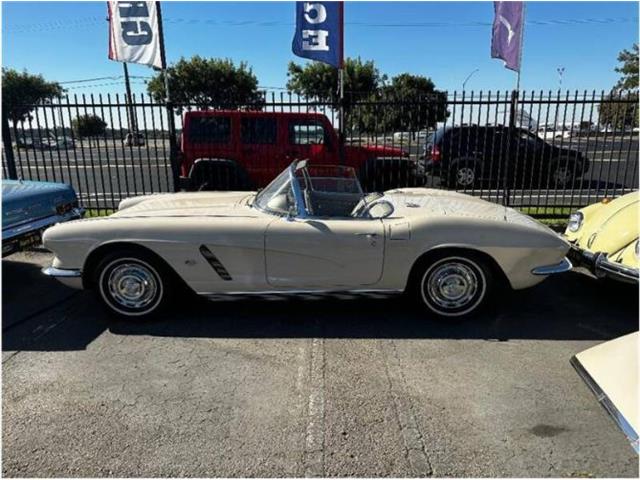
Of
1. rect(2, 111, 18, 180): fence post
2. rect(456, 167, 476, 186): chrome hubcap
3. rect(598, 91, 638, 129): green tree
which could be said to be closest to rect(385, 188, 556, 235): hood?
rect(598, 91, 638, 129): green tree

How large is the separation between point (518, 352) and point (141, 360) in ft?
8.75

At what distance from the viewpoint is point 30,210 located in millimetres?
4617

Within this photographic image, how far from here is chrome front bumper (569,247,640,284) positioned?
352cm

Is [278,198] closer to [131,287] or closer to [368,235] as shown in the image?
[368,235]

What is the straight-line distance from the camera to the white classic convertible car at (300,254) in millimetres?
3498

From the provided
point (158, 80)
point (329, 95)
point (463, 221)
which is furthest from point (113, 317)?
point (158, 80)

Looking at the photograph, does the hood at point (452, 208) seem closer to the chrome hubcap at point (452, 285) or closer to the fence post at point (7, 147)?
the chrome hubcap at point (452, 285)

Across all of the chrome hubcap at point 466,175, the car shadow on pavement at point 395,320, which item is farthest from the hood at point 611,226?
the chrome hubcap at point 466,175

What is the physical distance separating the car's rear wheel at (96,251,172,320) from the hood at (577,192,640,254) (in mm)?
3759

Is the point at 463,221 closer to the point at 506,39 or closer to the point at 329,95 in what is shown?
the point at 329,95

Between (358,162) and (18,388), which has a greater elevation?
(358,162)

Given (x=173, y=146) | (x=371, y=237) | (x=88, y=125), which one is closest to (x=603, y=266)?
(x=371, y=237)

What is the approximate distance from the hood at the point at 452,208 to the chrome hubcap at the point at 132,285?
2.16 metres

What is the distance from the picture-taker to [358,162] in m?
8.20
